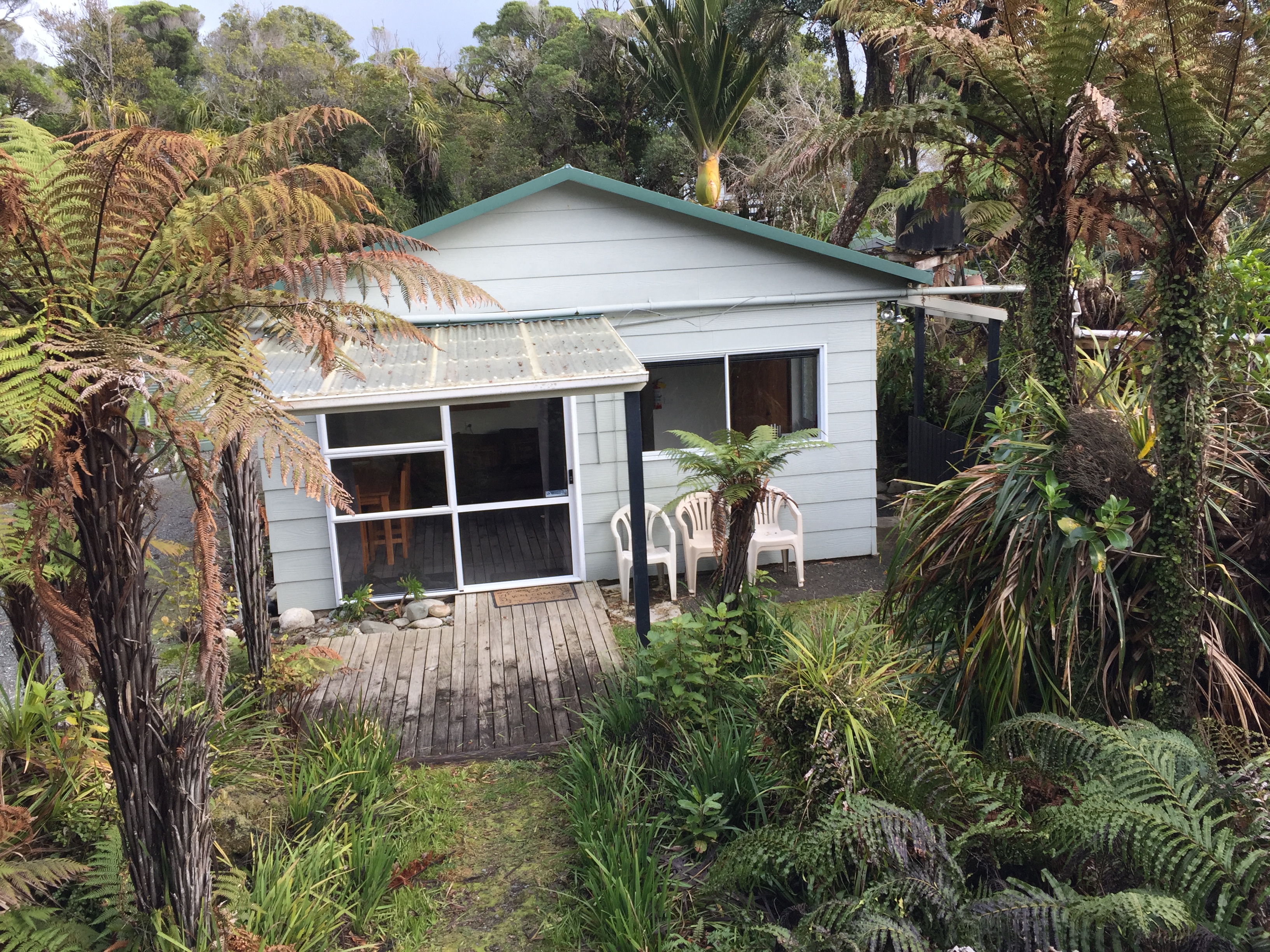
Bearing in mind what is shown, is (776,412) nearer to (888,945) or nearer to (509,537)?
(509,537)

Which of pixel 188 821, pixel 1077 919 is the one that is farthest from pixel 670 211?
pixel 1077 919

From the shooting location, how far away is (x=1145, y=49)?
12.7 ft

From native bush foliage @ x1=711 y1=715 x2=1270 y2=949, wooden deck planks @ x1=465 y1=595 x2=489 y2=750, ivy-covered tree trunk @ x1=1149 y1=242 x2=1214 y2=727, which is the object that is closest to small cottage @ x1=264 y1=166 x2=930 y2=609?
wooden deck planks @ x1=465 y1=595 x2=489 y2=750

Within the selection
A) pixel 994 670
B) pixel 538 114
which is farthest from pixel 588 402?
pixel 538 114

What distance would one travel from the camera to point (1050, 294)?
4.84 metres

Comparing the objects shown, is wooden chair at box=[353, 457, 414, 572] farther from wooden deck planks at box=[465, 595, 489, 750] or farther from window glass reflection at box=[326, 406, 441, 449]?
wooden deck planks at box=[465, 595, 489, 750]

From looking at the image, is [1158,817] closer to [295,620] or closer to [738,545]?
[738,545]

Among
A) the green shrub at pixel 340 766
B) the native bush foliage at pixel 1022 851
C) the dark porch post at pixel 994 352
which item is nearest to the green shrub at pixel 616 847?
the native bush foliage at pixel 1022 851

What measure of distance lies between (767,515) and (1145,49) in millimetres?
5746

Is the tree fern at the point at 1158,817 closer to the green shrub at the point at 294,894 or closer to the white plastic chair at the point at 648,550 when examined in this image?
the green shrub at the point at 294,894

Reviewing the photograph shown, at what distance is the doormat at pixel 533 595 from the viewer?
27.7 feet

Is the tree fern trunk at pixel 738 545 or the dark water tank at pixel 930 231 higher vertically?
the dark water tank at pixel 930 231

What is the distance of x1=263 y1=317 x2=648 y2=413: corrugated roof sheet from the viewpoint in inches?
234

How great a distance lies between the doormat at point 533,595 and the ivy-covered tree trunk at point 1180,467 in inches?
210
